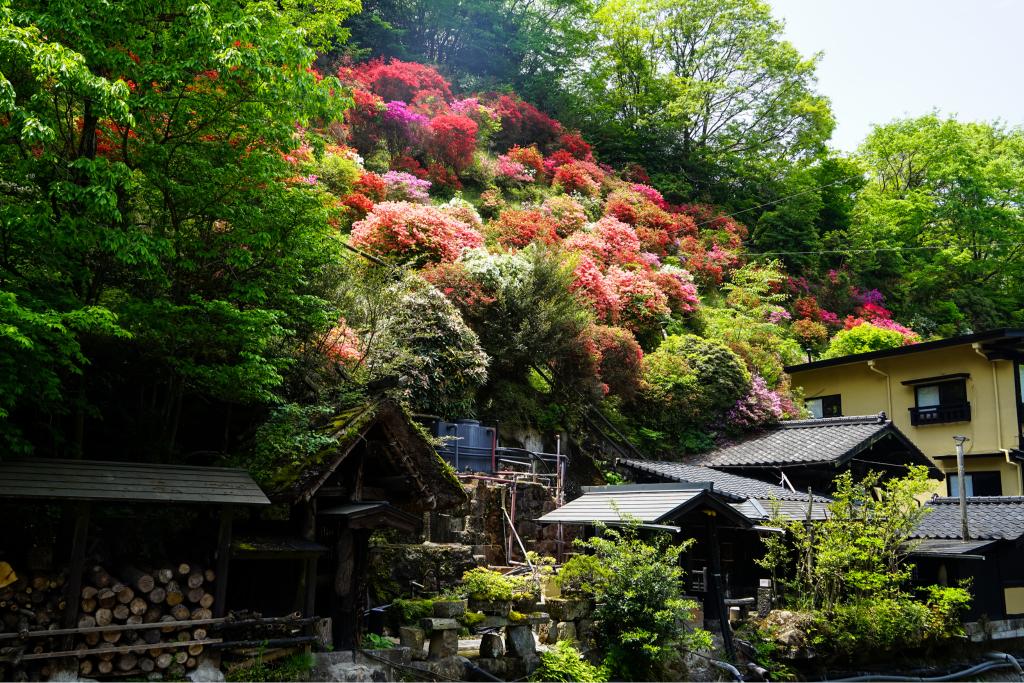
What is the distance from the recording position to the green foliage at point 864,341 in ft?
109

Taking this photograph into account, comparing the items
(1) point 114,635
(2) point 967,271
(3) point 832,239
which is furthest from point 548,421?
(2) point 967,271

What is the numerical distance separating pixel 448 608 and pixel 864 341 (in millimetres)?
27423

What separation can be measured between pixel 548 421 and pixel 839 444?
8094 millimetres

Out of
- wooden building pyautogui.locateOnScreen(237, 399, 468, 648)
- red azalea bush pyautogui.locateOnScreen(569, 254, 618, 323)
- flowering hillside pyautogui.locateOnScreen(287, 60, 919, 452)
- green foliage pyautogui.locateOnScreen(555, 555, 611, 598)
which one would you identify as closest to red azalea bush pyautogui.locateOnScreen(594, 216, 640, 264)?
flowering hillside pyautogui.locateOnScreen(287, 60, 919, 452)

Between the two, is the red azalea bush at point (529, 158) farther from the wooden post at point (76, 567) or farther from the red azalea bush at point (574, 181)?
the wooden post at point (76, 567)

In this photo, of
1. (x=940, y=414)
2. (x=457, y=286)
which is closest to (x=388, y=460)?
(x=457, y=286)

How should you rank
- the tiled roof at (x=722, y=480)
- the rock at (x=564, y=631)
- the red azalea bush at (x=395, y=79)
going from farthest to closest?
the red azalea bush at (x=395, y=79) < the tiled roof at (x=722, y=480) < the rock at (x=564, y=631)

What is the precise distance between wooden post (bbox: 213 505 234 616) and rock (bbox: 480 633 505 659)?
13.6ft

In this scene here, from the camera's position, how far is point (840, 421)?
22.9m

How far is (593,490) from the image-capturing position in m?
16.5

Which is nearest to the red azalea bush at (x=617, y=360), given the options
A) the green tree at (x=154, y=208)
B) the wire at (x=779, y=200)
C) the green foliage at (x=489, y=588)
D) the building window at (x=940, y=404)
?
the green foliage at (x=489, y=588)

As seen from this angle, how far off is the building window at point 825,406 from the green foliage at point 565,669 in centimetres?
2165

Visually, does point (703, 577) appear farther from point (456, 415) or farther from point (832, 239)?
point (832, 239)

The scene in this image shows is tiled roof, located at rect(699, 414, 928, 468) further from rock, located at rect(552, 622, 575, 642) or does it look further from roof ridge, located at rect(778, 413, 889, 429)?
rock, located at rect(552, 622, 575, 642)
